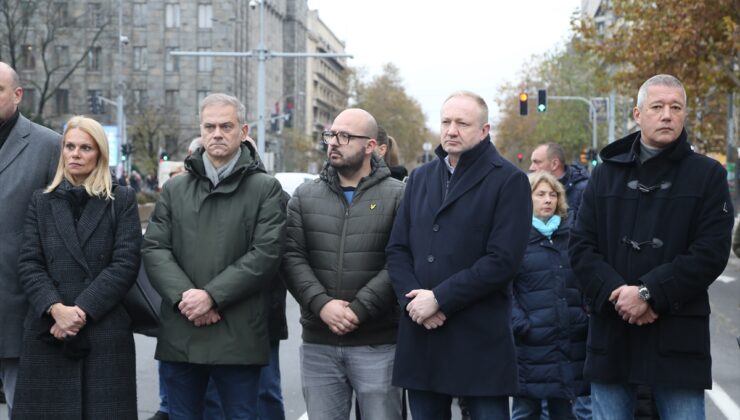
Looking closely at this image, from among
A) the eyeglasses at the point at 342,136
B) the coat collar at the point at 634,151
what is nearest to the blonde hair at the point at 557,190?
the eyeglasses at the point at 342,136

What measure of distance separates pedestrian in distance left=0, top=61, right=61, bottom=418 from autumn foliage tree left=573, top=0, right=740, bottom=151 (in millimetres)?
19765

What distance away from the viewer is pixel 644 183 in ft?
17.0

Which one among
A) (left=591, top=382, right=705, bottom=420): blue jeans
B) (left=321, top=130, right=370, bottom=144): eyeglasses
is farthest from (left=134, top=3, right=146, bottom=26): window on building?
A: (left=591, top=382, right=705, bottom=420): blue jeans

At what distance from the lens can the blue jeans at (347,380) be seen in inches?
233

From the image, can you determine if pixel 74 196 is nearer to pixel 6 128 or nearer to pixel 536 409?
pixel 6 128

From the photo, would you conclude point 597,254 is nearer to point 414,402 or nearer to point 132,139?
point 414,402

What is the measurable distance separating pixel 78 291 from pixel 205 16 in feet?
292

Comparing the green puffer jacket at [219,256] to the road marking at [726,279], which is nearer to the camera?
the green puffer jacket at [219,256]

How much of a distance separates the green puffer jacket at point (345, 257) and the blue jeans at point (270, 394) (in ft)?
4.17

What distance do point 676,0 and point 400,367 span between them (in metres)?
22.0

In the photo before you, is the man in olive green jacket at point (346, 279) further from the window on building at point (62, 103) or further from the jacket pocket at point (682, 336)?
the window on building at point (62, 103)

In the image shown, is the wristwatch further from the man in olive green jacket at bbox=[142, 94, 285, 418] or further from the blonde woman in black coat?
the blonde woman in black coat

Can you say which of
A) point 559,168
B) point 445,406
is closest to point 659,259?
point 445,406

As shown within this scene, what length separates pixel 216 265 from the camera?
5.84 m
